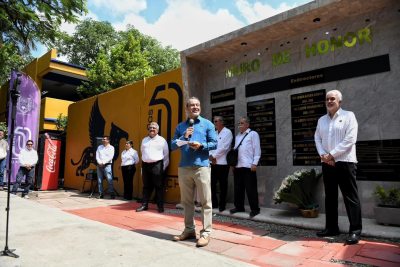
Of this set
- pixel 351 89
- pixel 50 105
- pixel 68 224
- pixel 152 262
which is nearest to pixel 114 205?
pixel 68 224

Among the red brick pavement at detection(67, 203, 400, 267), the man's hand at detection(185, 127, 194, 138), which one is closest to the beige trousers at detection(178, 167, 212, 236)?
the red brick pavement at detection(67, 203, 400, 267)

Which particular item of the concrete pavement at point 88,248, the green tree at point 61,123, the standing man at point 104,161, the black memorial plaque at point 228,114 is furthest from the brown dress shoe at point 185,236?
the green tree at point 61,123

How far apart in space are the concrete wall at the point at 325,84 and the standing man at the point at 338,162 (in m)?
0.94

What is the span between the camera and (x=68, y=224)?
4.60 metres

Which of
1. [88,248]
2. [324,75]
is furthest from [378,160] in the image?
[88,248]

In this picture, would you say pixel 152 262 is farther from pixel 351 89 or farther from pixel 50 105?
pixel 50 105

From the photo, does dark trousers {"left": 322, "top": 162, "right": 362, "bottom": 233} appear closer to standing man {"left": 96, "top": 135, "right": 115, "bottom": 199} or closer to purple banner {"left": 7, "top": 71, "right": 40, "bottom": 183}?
standing man {"left": 96, "top": 135, "right": 115, "bottom": 199}

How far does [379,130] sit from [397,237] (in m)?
1.61

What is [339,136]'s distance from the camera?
13.1 feet

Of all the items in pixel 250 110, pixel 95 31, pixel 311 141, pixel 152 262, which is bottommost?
pixel 152 262

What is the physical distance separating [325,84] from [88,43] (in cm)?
3094

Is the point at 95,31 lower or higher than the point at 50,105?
higher

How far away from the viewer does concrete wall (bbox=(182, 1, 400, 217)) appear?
457cm

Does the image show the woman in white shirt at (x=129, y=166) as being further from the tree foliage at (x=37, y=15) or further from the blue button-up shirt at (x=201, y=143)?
the blue button-up shirt at (x=201, y=143)
